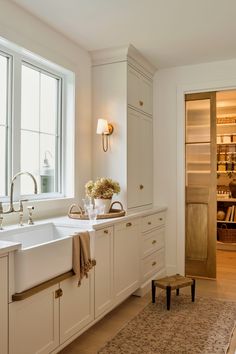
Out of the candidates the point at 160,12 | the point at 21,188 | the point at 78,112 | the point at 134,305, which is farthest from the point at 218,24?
the point at 134,305

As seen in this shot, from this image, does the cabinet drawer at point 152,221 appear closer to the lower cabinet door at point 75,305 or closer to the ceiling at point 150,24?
the lower cabinet door at point 75,305

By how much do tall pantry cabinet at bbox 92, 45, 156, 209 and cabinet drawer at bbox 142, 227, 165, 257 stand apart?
13.9 inches

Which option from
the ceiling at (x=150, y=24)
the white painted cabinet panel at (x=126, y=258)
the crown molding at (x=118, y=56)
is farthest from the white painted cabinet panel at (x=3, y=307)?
the crown molding at (x=118, y=56)

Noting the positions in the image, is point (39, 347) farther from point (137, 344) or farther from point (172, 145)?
point (172, 145)

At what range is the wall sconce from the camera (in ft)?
12.0

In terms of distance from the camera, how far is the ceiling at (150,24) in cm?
283

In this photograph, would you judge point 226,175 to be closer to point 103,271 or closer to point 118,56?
point 118,56

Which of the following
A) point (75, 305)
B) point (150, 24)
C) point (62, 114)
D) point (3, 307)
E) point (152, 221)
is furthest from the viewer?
point (152, 221)

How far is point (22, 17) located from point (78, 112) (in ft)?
3.56

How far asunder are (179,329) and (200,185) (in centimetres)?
197

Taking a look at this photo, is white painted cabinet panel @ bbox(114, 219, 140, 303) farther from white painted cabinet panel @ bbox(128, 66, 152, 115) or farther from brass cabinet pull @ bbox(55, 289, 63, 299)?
white painted cabinet panel @ bbox(128, 66, 152, 115)

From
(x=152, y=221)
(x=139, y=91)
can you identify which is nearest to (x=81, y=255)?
(x=152, y=221)

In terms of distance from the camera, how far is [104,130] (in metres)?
3.65

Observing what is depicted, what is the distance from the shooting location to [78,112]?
3.71m
